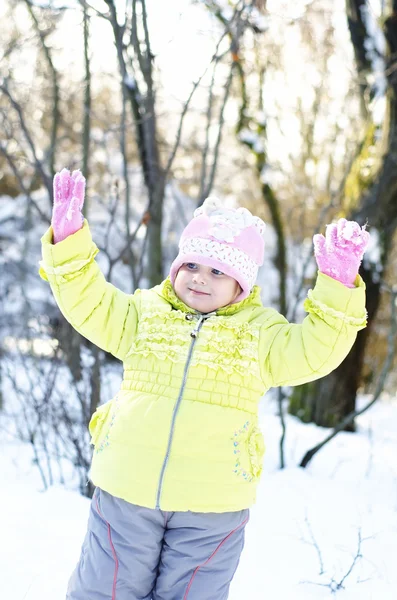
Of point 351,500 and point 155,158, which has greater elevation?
point 155,158

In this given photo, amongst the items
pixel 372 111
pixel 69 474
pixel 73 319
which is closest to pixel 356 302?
pixel 73 319

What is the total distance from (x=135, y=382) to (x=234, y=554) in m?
0.58

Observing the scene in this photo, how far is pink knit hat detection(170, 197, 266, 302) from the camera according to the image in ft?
6.13

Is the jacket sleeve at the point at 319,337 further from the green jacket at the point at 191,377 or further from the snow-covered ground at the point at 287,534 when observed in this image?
the snow-covered ground at the point at 287,534

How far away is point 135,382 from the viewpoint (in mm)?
1821

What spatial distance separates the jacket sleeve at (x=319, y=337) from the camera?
1.72 metres

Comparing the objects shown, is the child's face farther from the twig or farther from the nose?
the twig

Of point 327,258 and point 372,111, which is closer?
point 327,258

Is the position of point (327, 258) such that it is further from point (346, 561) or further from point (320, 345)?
point (346, 561)

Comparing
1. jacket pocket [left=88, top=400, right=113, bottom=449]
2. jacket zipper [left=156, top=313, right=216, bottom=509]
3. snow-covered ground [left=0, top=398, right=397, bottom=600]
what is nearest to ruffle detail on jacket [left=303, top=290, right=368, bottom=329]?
jacket zipper [left=156, top=313, right=216, bottom=509]

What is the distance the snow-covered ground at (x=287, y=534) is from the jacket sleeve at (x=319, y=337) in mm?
1046

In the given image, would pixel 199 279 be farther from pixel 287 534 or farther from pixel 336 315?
pixel 287 534

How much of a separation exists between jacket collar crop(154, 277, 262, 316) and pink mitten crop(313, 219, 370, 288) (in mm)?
284

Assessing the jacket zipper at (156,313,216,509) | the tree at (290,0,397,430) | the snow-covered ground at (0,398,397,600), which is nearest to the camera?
the jacket zipper at (156,313,216,509)
